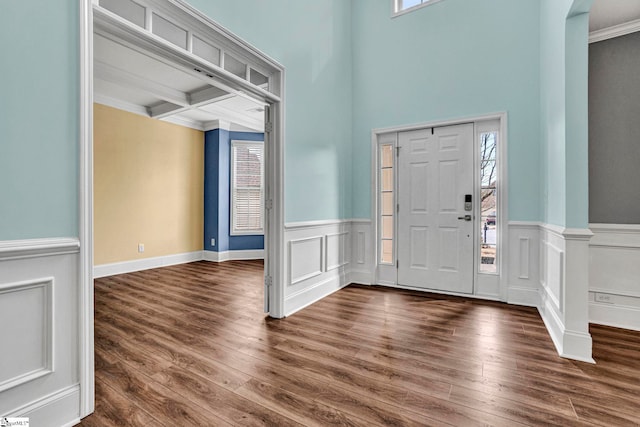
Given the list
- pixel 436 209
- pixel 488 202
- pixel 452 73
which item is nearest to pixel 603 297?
pixel 488 202

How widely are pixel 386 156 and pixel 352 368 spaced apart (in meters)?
2.93

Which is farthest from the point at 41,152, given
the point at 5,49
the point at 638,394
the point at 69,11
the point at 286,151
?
the point at 638,394

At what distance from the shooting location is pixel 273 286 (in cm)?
301

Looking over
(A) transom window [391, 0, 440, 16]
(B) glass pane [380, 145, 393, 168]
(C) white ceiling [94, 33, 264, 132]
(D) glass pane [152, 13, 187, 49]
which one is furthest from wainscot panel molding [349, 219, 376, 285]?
(D) glass pane [152, 13, 187, 49]

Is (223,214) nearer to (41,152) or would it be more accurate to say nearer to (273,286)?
(273,286)

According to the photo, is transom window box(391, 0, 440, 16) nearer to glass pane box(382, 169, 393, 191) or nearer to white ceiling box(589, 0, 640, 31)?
white ceiling box(589, 0, 640, 31)

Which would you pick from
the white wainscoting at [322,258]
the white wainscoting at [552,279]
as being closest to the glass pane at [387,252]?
the white wainscoting at [322,258]

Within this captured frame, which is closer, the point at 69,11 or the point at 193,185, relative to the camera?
the point at 69,11

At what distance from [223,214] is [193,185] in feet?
2.71

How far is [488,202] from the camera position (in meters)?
3.64

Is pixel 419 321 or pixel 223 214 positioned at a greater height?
pixel 223 214

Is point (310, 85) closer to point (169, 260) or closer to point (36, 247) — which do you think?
point (36, 247)

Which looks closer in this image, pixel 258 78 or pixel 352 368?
pixel 352 368

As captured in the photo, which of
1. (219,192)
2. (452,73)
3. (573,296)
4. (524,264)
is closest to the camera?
(573,296)
